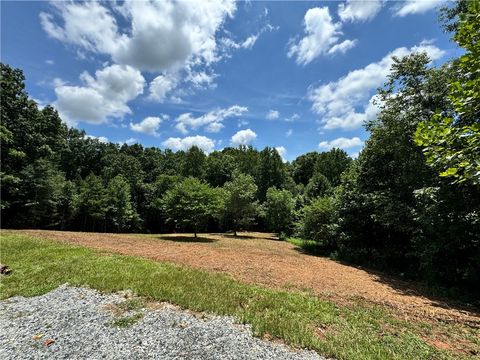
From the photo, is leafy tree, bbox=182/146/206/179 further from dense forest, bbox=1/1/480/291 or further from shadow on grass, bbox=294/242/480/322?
shadow on grass, bbox=294/242/480/322

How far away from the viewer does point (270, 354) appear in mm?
4320

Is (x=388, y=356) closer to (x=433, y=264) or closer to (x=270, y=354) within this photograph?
(x=270, y=354)

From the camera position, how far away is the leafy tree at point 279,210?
30812 millimetres

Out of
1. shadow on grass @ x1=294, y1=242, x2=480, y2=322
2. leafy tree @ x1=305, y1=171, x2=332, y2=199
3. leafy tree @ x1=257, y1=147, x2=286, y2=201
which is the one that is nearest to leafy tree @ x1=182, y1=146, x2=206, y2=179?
leafy tree @ x1=257, y1=147, x2=286, y2=201

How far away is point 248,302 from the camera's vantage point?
6.52 metres

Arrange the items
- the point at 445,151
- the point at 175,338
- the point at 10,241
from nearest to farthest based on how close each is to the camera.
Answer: the point at 175,338
the point at 445,151
the point at 10,241

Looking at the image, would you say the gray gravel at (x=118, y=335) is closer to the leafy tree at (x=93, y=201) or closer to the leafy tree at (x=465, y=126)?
the leafy tree at (x=465, y=126)

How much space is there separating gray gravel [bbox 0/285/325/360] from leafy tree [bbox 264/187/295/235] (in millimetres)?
25546

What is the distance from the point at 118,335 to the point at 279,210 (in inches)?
1067

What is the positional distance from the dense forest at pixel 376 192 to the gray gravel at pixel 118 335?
5.02m

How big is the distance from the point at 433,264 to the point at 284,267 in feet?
22.0

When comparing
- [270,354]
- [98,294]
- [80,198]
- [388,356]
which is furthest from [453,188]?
[80,198]

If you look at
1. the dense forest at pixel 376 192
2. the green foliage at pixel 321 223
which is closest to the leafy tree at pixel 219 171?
the dense forest at pixel 376 192

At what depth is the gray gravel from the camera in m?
4.35
